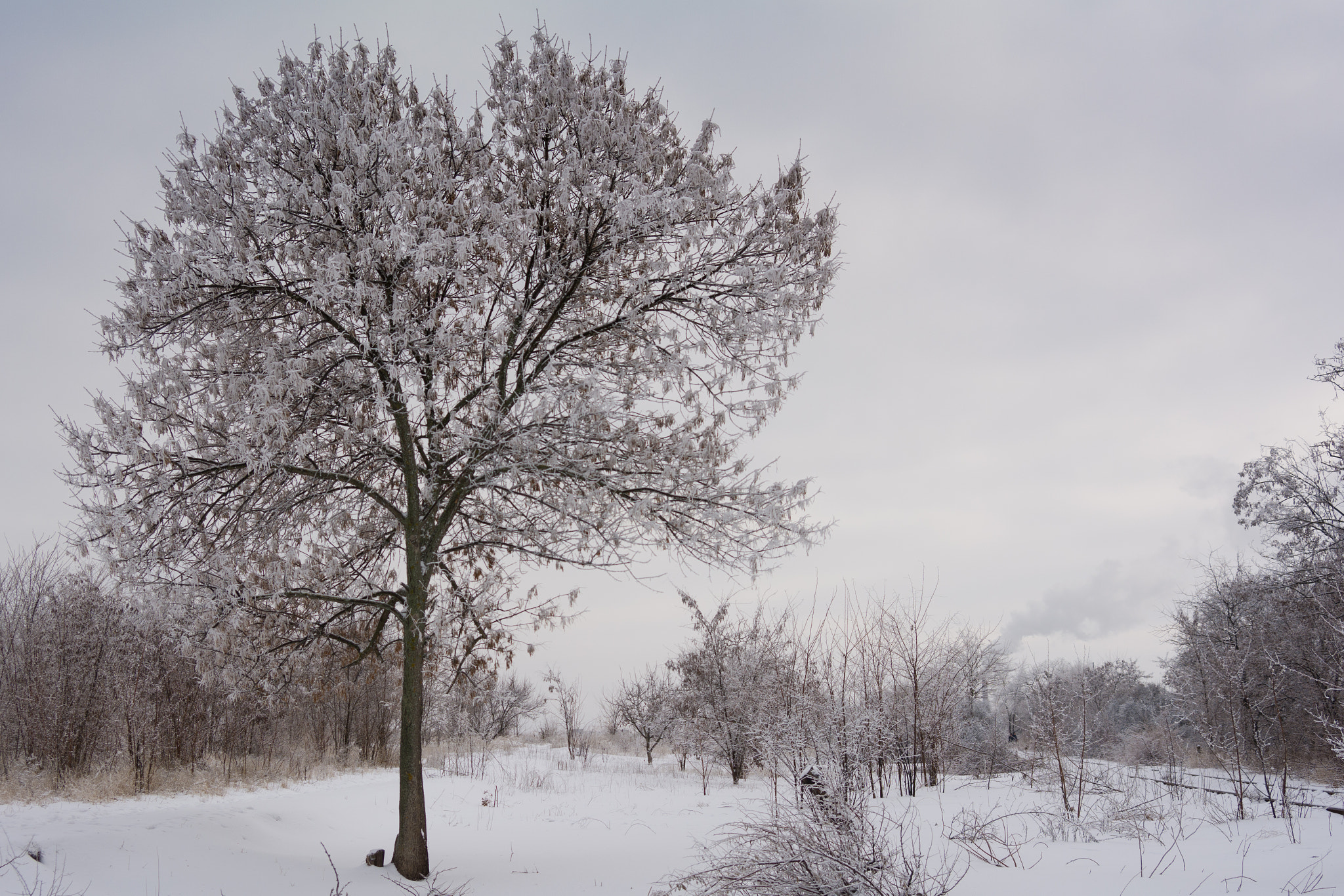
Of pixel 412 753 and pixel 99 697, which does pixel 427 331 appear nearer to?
pixel 412 753

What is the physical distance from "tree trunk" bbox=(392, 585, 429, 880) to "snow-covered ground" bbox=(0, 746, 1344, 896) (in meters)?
0.25

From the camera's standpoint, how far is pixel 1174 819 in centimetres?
865

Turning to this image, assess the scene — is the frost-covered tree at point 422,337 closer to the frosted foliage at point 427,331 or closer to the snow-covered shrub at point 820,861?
the frosted foliage at point 427,331

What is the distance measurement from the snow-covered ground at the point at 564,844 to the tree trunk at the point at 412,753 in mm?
247

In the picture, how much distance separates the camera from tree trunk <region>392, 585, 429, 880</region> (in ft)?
20.9

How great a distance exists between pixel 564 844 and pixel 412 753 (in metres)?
2.69

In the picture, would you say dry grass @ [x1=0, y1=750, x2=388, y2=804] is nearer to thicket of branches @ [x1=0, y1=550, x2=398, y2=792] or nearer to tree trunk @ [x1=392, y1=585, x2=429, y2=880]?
thicket of branches @ [x1=0, y1=550, x2=398, y2=792]

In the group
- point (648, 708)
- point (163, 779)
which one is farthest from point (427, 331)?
point (648, 708)

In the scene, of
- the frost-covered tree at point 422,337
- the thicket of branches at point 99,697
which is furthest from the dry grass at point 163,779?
the frost-covered tree at point 422,337

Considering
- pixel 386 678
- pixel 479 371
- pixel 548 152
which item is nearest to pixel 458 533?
pixel 479 371

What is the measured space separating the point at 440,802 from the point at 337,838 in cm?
331

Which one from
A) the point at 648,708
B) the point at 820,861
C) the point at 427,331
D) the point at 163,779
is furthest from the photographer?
the point at 648,708

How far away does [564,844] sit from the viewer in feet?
26.7

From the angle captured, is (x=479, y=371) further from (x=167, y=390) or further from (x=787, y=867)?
(x=787, y=867)
